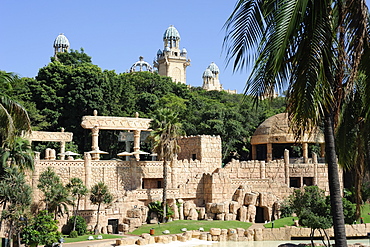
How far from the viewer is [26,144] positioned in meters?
30.4

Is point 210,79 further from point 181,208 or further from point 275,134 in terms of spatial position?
point 181,208

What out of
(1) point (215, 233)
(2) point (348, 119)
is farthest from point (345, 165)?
(1) point (215, 233)

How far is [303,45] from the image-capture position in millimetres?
8359

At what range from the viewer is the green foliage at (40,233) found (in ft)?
87.8

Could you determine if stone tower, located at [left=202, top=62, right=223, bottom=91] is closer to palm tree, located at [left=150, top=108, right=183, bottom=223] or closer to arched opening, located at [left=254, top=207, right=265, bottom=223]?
arched opening, located at [left=254, top=207, right=265, bottom=223]

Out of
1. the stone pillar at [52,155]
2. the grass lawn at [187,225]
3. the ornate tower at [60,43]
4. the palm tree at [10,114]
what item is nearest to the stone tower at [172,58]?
the ornate tower at [60,43]

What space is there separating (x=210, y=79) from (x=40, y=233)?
91210 millimetres

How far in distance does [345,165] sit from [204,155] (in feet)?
97.5

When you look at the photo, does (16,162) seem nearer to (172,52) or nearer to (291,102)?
(291,102)

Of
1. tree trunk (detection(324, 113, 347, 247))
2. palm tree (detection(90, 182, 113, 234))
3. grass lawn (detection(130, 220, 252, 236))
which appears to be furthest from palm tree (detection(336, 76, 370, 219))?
palm tree (detection(90, 182, 113, 234))

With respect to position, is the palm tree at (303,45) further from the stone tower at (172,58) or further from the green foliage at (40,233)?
the stone tower at (172,58)

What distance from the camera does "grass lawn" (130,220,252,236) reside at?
114 ft

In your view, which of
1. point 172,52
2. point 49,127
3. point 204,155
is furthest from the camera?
point 172,52

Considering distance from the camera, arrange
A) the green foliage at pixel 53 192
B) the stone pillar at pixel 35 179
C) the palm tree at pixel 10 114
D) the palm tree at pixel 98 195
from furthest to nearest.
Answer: the palm tree at pixel 98 195 < the stone pillar at pixel 35 179 < the green foliage at pixel 53 192 < the palm tree at pixel 10 114
